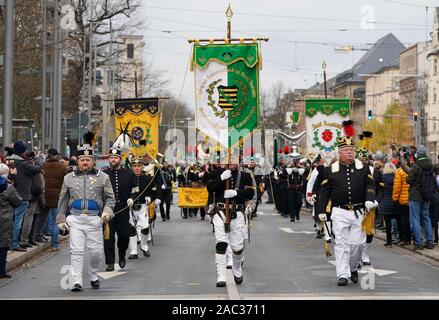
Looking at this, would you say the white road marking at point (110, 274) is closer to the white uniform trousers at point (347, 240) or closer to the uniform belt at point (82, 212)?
the uniform belt at point (82, 212)

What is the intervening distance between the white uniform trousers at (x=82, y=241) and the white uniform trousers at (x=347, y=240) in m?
3.35

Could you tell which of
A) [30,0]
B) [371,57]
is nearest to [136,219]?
[30,0]

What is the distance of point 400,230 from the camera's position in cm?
2162

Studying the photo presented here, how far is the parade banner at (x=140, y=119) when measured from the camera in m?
32.0

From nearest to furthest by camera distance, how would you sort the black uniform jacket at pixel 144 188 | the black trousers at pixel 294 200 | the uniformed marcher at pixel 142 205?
the uniformed marcher at pixel 142 205 < the black uniform jacket at pixel 144 188 < the black trousers at pixel 294 200

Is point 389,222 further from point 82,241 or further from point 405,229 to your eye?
point 82,241

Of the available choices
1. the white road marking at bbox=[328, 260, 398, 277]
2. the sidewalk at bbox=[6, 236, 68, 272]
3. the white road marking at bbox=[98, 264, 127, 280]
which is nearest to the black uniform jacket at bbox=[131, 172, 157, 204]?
the sidewalk at bbox=[6, 236, 68, 272]

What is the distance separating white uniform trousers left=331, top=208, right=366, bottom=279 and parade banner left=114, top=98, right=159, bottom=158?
17491 millimetres

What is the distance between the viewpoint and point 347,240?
1462 centimetres

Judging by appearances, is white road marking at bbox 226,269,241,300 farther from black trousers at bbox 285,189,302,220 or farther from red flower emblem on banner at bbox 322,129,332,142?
red flower emblem on banner at bbox 322,129,332,142

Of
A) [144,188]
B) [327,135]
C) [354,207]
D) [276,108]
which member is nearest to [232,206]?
[354,207]

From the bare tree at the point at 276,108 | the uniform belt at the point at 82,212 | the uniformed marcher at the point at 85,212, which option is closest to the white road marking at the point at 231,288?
the uniformed marcher at the point at 85,212

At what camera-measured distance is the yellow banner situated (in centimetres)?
3456
